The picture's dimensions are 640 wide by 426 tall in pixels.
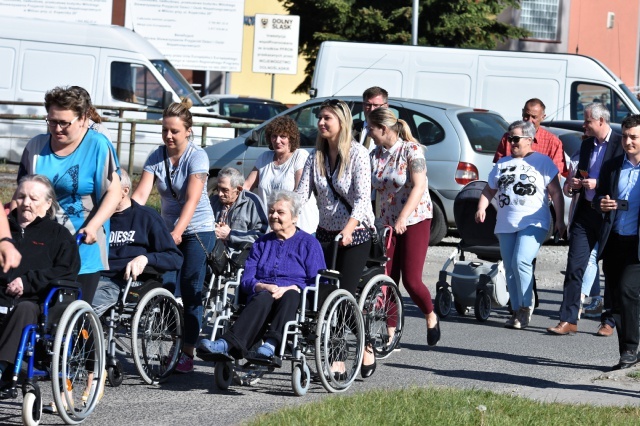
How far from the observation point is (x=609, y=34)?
4881 cm

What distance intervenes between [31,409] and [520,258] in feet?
18.3

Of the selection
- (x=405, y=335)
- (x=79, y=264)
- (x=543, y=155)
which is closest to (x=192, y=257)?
(x=79, y=264)

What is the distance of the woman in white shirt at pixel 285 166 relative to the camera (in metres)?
10.6

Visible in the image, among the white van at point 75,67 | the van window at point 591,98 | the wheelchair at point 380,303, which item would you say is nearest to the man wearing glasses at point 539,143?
the wheelchair at point 380,303

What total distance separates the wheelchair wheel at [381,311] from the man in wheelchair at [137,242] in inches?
54.0

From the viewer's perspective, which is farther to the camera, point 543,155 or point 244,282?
point 543,155

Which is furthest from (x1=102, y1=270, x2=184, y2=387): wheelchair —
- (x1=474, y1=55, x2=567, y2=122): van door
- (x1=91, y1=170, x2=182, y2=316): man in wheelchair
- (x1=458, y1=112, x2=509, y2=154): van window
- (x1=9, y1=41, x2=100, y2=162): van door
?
(x1=9, y1=41, x2=100, y2=162): van door

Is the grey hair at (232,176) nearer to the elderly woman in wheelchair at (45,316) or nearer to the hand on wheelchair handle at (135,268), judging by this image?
the hand on wheelchair handle at (135,268)

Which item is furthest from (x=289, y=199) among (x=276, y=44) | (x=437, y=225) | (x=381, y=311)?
(x=276, y=44)

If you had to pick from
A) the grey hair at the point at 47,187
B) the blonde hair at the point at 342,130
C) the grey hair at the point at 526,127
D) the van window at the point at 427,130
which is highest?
the van window at the point at 427,130

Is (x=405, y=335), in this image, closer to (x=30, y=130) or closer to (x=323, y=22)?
(x=30, y=130)

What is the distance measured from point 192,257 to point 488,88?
527 inches

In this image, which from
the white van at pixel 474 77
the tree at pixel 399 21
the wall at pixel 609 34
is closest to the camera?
the white van at pixel 474 77

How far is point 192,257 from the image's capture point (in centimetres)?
888
